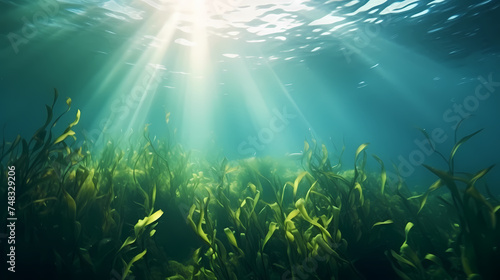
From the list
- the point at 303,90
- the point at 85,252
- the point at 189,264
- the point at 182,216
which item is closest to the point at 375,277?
the point at 189,264

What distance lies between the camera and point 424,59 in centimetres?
1831

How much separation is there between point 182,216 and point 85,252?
172 cm

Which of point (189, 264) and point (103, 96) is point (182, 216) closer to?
point (189, 264)
